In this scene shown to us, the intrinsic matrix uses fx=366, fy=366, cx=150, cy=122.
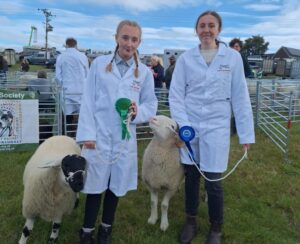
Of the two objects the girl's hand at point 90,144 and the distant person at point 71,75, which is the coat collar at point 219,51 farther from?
the distant person at point 71,75

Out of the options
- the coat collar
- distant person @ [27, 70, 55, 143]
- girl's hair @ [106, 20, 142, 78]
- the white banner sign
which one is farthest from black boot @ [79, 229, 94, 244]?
distant person @ [27, 70, 55, 143]

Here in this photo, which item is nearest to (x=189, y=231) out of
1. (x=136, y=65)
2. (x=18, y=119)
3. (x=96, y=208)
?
(x=96, y=208)

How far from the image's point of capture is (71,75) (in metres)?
7.16

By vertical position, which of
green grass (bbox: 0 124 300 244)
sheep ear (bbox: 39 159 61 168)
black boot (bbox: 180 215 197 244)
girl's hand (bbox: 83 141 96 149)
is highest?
girl's hand (bbox: 83 141 96 149)

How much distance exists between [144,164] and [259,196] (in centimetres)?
176

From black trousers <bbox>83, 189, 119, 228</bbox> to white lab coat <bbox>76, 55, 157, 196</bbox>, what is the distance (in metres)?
0.15

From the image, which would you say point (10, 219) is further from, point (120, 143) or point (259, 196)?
point (259, 196)

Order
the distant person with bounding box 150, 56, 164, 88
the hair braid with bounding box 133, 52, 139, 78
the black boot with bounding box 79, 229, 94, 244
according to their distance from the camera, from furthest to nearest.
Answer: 1. the distant person with bounding box 150, 56, 164, 88
2. the black boot with bounding box 79, 229, 94, 244
3. the hair braid with bounding box 133, 52, 139, 78

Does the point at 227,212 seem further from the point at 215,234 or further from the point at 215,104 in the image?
the point at 215,104

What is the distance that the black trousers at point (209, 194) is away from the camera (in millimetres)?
3219

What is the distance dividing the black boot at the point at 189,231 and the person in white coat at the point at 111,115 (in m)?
0.85

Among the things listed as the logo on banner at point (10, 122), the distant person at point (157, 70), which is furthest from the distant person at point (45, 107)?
the distant person at point (157, 70)

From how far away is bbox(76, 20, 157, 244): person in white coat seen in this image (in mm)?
2902

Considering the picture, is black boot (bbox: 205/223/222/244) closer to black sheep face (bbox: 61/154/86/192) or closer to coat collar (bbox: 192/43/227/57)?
black sheep face (bbox: 61/154/86/192)
